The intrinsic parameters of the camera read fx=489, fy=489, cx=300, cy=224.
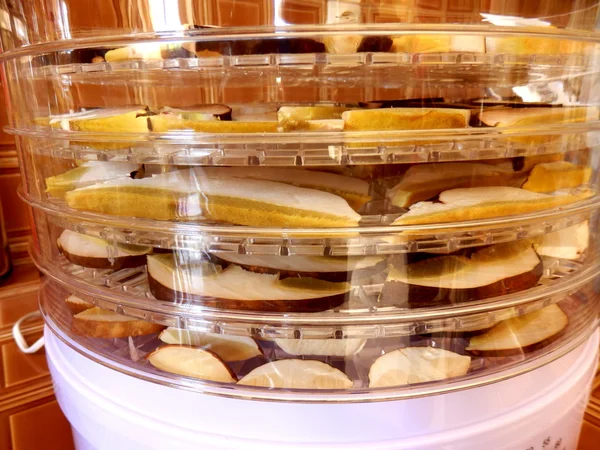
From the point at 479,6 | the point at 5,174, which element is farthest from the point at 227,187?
the point at 5,174

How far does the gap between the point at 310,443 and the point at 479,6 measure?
0.38 meters

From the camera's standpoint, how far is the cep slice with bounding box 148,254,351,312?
0.41 meters

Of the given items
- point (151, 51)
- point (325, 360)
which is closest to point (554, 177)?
point (325, 360)

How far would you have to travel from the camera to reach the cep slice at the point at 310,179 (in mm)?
425

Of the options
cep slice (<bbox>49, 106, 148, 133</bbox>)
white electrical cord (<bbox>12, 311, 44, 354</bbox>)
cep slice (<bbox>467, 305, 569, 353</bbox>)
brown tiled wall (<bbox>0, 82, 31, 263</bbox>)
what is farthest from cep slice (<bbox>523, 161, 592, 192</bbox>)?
brown tiled wall (<bbox>0, 82, 31, 263</bbox>)

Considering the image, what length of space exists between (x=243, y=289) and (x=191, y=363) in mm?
80

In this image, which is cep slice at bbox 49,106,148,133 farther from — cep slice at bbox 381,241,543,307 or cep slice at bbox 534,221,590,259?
cep slice at bbox 534,221,590,259

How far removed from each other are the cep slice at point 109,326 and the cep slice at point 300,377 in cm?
11

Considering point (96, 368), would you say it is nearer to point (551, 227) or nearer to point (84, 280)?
point (84, 280)

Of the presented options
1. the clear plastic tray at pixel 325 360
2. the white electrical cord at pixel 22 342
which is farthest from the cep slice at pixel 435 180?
the white electrical cord at pixel 22 342

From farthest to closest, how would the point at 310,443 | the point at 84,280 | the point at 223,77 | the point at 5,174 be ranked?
1. the point at 5,174
2. the point at 223,77
3. the point at 84,280
4. the point at 310,443

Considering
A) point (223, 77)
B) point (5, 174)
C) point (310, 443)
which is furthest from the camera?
point (5, 174)

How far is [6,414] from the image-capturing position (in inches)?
25.4

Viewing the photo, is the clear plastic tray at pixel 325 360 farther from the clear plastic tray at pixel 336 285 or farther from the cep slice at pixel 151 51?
the cep slice at pixel 151 51
